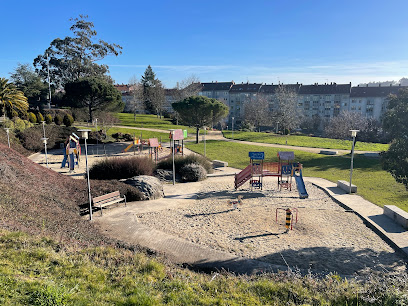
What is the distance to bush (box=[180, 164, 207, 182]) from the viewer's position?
70.1 ft

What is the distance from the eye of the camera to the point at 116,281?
675cm

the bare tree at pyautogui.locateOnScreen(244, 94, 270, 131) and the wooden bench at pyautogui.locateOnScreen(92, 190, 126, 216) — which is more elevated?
the bare tree at pyautogui.locateOnScreen(244, 94, 270, 131)

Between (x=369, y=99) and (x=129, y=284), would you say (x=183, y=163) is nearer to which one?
(x=129, y=284)

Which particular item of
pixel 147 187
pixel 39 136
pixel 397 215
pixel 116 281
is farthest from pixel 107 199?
pixel 39 136

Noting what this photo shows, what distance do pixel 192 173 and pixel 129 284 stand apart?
14.8m

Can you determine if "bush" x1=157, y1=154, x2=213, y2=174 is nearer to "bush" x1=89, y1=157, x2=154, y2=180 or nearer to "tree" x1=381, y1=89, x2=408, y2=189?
"bush" x1=89, y1=157, x2=154, y2=180

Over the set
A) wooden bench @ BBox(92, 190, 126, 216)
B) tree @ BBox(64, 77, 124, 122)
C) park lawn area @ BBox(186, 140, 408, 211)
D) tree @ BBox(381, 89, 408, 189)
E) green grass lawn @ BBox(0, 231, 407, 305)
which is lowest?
park lawn area @ BBox(186, 140, 408, 211)

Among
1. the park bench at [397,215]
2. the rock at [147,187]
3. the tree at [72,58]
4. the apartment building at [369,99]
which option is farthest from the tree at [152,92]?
the park bench at [397,215]

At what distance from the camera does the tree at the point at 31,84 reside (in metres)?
55.2

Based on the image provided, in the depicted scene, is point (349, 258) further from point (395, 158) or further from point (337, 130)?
point (337, 130)

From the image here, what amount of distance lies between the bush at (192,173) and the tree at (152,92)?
5099cm

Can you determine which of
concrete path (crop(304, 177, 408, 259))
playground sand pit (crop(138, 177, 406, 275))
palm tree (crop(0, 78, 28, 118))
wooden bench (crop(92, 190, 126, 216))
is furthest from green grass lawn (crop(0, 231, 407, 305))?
palm tree (crop(0, 78, 28, 118))

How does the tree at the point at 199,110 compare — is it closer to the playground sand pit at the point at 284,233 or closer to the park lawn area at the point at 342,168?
the park lawn area at the point at 342,168

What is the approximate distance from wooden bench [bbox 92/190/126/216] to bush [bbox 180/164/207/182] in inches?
273
